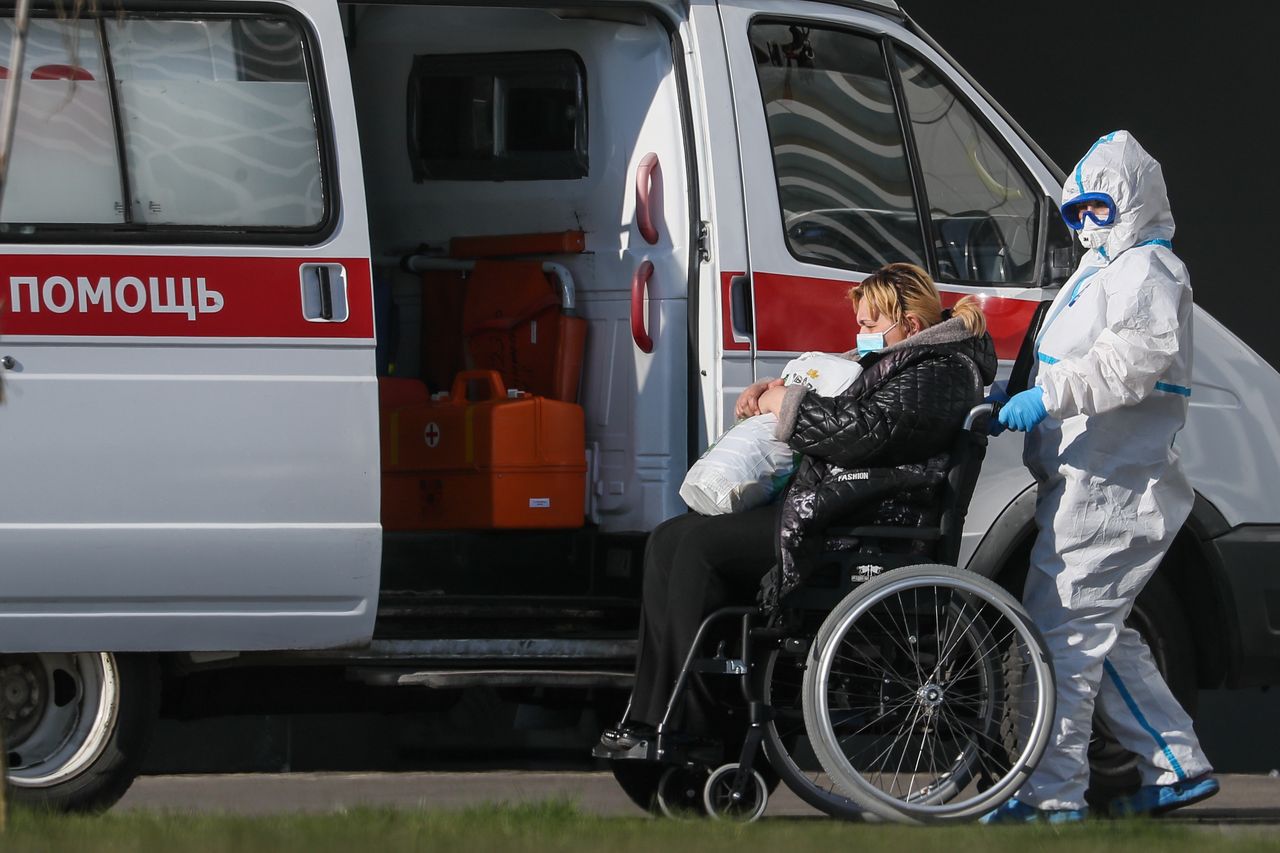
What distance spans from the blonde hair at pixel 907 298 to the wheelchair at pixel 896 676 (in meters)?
0.31

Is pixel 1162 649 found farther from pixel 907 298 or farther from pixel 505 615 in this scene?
pixel 505 615

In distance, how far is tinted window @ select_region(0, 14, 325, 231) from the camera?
5.19m

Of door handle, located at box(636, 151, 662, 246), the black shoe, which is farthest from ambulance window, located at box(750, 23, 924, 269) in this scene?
the black shoe

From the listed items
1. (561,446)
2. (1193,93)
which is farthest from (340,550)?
(1193,93)

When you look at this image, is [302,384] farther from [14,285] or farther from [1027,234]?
[1027,234]

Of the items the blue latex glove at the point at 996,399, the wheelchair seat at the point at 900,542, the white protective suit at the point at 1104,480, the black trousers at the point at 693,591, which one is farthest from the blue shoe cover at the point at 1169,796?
the black trousers at the point at 693,591

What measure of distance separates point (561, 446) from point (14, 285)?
5.55 ft

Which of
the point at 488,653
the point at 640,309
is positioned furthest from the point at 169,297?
the point at 640,309

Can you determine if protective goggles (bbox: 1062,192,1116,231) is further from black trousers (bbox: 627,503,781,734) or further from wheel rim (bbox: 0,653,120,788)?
wheel rim (bbox: 0,653,120,788)

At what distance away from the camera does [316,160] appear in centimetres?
541

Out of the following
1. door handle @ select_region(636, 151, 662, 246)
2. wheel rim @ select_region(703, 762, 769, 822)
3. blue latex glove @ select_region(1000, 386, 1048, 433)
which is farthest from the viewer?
door handle @ select_region(636, 151, 662, 246)

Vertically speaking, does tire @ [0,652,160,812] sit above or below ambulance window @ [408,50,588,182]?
below

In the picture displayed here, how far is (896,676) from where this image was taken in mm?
4984

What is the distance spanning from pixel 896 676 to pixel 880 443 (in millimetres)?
579
